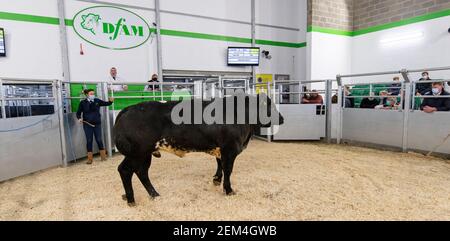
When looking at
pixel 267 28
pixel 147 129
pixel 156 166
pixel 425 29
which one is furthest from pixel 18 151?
pixel 425 29

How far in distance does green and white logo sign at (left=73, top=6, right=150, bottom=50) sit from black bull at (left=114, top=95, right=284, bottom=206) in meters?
5.29

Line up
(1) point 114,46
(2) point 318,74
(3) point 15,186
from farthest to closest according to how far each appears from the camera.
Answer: (2) point 318,74
(1) point 114,46
(3) point 15,186

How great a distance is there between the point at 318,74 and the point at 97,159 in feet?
25.2

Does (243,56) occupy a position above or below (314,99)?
above

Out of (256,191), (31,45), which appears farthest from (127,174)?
(31,45)

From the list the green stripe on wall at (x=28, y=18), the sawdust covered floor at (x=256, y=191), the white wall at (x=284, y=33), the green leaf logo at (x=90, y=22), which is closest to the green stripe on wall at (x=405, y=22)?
the white wall at (x=284, y=33)

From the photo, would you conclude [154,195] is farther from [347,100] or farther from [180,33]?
[180,33]

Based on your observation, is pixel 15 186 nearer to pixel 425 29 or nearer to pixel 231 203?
pixel 231 203

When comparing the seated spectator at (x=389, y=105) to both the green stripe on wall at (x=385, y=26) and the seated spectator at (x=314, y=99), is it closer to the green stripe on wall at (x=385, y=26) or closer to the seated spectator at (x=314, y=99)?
the seated spectator at (x=314, y=99)

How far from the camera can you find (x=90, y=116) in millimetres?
4641

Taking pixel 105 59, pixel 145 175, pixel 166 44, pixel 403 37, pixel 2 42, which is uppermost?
pixel 403 37

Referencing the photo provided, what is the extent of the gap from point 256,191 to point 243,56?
22.3 ft

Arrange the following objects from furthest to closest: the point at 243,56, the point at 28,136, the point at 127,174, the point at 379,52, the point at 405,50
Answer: the point at 243,56
the point at 379,52
the point at 405,50
the point at 28,136
the point at 127,174

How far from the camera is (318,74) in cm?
964
